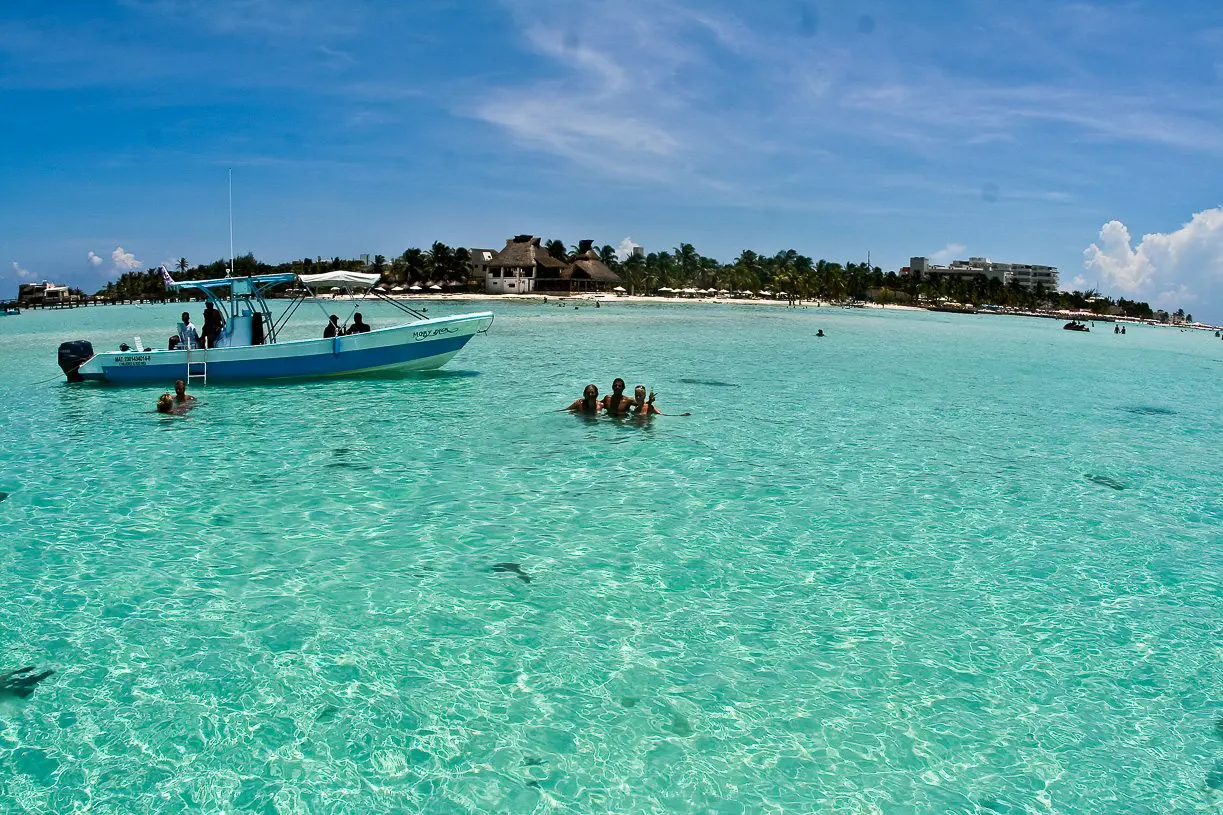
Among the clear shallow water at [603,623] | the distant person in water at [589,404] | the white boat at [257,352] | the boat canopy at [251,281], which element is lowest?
the clear shallow water at [603,623]

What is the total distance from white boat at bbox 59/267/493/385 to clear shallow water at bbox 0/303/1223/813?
16.5 ft

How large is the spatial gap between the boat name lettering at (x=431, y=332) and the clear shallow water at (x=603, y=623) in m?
6.27

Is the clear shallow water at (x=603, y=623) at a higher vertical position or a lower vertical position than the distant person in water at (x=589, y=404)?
lower

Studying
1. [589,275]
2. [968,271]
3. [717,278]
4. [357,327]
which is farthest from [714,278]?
[357,327]

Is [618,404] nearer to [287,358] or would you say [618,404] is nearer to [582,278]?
[287,358]

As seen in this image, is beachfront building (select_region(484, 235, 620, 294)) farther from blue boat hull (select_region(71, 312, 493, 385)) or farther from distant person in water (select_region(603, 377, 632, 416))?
distant person in water (select_region(603, 377, 632, 416))

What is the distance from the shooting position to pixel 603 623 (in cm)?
652

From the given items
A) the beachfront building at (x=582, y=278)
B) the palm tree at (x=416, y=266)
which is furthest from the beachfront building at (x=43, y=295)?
the beachfront building at (x=582, y=278)

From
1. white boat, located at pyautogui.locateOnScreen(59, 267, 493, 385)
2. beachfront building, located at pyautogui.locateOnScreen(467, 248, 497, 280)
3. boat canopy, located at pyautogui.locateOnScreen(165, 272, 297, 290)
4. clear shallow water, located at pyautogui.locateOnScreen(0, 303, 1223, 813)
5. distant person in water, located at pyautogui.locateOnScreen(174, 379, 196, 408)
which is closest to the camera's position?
clear shallow water, located at pyautogui.locateOnScreen(0, 303, 1223, 813)

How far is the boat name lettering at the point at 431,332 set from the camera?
20188 millimetres

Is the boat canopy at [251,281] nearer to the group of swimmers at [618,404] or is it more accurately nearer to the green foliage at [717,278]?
the group of swimmers at [618,404]

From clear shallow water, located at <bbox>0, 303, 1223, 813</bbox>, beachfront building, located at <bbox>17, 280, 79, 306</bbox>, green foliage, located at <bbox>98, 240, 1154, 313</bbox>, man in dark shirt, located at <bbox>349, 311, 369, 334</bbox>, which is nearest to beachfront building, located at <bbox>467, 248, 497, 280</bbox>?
green foliage, located at <bbox>98, 240, 1154, 313</bbox>

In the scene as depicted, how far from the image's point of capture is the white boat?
19.0 m

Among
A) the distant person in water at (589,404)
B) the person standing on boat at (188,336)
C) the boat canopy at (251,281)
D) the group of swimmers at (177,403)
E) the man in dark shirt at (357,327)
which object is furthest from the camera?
the man in dark shirt at (357,327)
